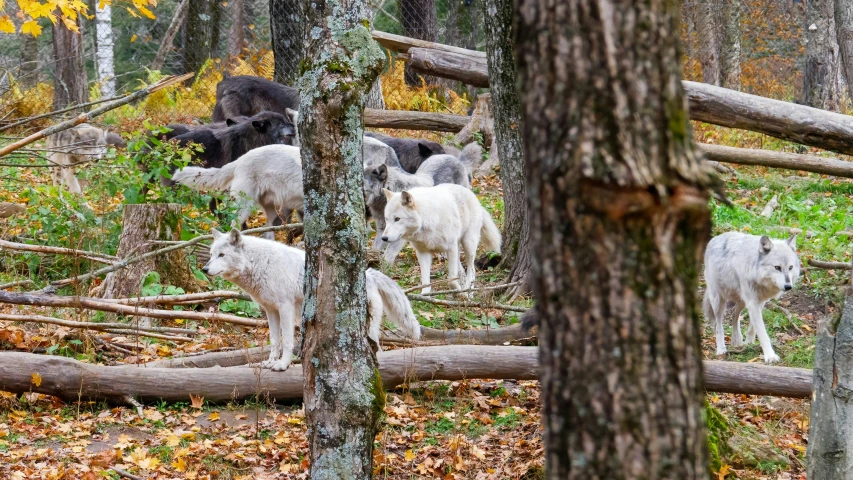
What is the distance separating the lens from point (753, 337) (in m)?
7.92

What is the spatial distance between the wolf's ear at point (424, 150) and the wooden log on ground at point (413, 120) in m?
1.89

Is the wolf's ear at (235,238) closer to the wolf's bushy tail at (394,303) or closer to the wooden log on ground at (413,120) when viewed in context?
the wolf's bushy tail at (394,303)

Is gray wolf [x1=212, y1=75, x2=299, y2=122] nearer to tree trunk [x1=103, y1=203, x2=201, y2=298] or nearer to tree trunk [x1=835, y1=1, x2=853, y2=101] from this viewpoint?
tree trunk [x1=103, y1=203, x2=201, y2=298]

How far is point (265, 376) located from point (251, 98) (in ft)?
32.2

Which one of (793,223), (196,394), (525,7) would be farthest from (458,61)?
(525,7)

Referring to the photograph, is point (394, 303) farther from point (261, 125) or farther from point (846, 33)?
point (846, 33)

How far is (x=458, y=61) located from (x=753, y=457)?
304 inches

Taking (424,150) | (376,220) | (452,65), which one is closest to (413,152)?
(424,150)

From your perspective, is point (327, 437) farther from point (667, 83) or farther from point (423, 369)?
point (667, 83)

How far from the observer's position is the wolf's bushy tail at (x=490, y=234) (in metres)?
9.89

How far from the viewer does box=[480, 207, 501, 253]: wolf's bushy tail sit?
389 inches

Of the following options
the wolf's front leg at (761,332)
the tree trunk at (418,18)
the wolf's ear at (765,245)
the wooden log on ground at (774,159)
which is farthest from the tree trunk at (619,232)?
the tree trunk at (418,18)

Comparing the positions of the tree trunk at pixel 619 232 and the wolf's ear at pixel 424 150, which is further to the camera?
the wolf's ear at pixel 424 150

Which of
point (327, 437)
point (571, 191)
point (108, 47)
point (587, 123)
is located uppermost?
point (108, 47)
